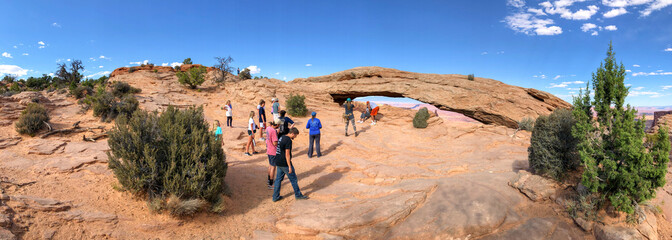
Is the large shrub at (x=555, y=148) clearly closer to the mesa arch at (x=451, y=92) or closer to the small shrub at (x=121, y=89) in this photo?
the mesa arch at (x=451, y=92)

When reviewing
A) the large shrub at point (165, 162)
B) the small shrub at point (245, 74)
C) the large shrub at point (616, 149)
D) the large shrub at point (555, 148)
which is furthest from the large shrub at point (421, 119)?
the small shrub at point (245, 74)

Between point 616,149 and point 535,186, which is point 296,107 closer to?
point 535,186

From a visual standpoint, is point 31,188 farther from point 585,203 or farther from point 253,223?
point 585,203

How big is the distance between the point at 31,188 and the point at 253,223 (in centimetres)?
434

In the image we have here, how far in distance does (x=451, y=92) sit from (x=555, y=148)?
54.5ft

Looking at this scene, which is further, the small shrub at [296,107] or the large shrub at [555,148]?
the small shrub at [296,107]

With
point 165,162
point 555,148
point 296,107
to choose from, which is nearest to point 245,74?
point 296,107

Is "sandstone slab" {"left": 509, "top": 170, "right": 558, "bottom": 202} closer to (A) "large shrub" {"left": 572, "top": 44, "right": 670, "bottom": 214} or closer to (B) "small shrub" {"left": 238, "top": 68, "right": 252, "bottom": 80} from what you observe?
(A) "large shrub" {"left": 572, "top": 44, "right": 670, "bottom": 214}

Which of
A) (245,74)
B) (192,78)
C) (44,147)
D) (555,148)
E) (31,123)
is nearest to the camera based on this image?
(555,148)

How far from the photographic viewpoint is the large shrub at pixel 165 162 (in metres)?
5.24

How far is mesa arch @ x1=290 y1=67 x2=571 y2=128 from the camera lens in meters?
19.8

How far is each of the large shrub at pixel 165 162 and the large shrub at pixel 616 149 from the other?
7110 mm

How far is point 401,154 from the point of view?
38.2 ft

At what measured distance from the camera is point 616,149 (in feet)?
15.4
